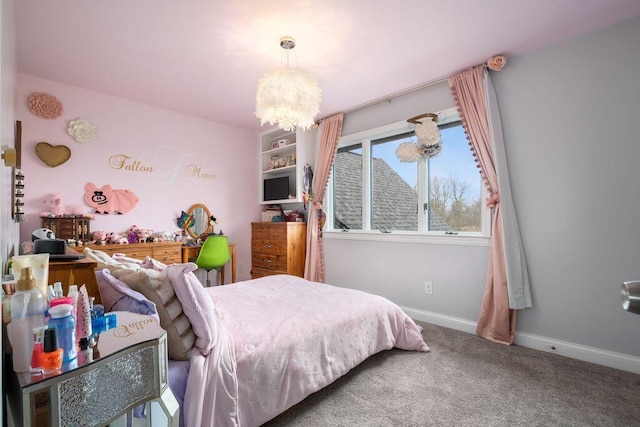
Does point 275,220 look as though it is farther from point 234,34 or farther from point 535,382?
point 535,382

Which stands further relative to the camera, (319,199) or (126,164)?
(319,199)

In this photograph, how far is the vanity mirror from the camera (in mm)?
4065

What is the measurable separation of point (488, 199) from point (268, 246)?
2.81 meters

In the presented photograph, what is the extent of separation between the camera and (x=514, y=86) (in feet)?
8.42

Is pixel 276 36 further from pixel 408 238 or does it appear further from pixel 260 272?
pixel 260 272

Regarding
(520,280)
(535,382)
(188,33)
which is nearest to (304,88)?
(188,33)

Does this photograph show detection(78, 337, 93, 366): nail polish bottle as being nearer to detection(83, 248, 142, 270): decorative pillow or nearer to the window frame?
detection(83, 248, 142, 270): decorative pillow

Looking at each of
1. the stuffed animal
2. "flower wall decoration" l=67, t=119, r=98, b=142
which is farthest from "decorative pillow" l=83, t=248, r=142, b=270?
"flower wall decoration" l=67, t=119, r=98, b=142

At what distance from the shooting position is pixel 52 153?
3061mm

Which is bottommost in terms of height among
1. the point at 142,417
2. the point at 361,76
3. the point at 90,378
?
the point at 142,417

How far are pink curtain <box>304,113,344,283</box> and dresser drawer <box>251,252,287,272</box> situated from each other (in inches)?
12.5

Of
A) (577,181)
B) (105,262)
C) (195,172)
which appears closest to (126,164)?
(195,172)

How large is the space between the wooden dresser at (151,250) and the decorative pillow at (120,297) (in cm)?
211

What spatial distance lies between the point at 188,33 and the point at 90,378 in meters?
2.37
